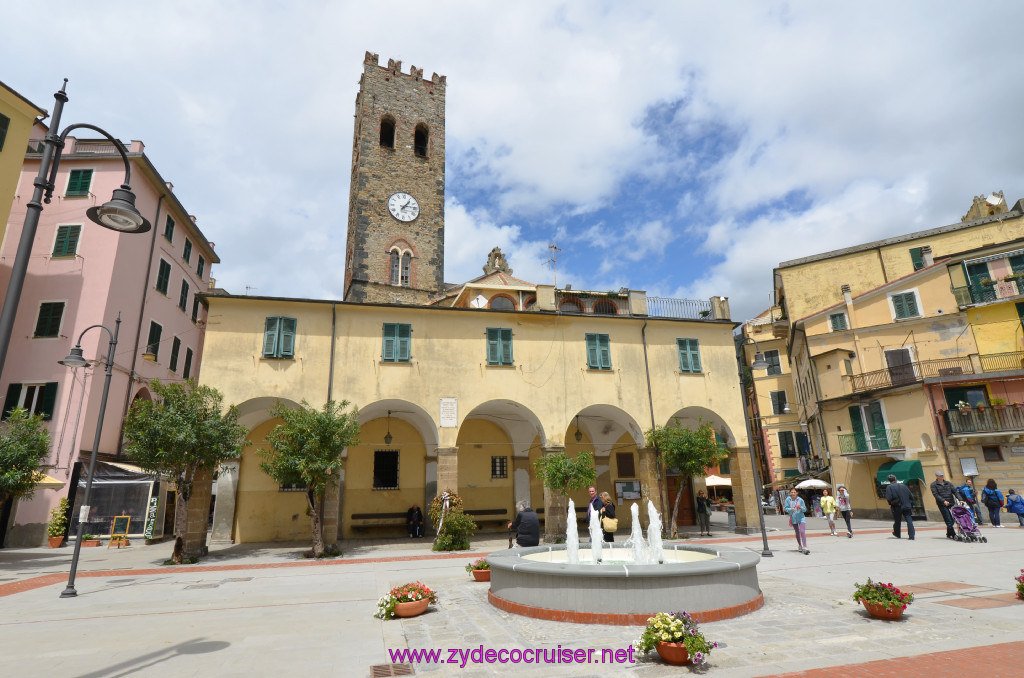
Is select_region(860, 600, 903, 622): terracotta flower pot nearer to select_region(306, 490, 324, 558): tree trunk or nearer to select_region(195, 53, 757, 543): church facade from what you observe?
select_region(195, 53, 757, 543): church facade

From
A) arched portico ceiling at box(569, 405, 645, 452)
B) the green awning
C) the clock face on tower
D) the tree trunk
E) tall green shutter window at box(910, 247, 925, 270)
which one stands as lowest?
the tree trunk

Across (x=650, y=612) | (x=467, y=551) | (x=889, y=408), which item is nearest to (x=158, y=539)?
(x=467, y=551)

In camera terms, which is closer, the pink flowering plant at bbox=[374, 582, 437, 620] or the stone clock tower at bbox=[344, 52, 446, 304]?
the pink flowering plant at bbox=[374, 582, 437, 620]

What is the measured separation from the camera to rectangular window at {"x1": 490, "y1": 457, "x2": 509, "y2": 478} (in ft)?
79.6

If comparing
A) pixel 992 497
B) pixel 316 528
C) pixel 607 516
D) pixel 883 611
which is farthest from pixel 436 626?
pixel 992 497

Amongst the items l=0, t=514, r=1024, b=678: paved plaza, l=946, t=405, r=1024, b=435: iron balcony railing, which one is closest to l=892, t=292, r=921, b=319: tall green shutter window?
l=946, t=405, r=1024, b=435: iron balcony railing

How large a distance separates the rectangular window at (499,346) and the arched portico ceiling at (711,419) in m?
7.29

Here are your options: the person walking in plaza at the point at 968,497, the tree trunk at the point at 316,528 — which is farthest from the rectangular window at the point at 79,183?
the person walking in plaza at the point at 968,497

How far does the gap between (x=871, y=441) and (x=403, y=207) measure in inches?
1176

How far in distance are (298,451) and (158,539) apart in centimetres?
1120

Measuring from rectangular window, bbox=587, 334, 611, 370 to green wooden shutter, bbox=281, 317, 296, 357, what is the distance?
11.2 meters

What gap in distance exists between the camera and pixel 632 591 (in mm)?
7367

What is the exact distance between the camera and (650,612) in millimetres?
7277

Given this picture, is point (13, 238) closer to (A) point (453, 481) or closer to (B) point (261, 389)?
(B) point (261, 389)
